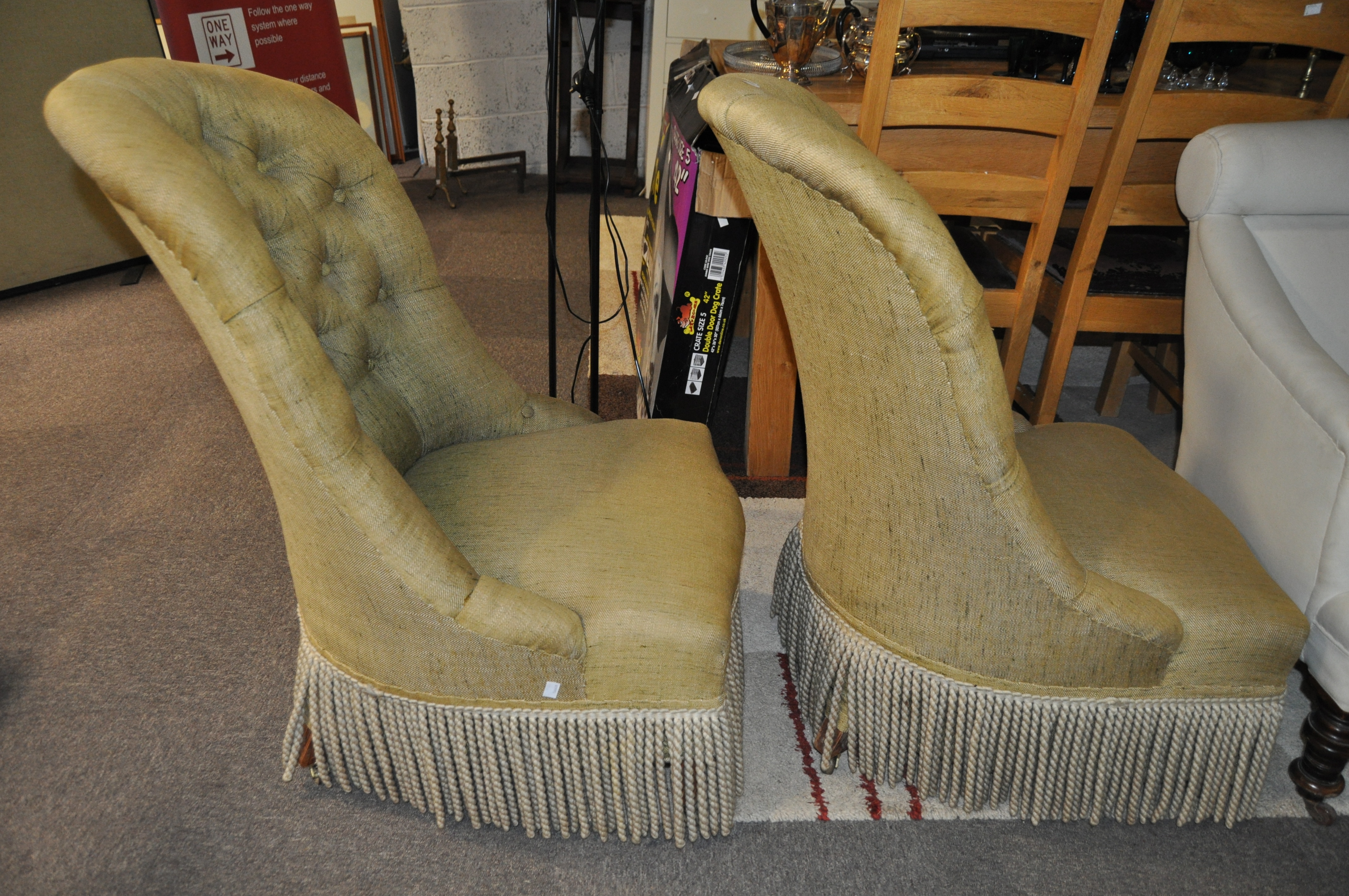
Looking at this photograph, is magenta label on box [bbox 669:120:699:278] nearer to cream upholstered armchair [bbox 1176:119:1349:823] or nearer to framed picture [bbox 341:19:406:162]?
cream upholstered armchair [bbox 1176:119:1349:823]

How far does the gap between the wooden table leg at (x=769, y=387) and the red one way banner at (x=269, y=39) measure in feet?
6.11

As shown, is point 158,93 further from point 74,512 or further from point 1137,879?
point 1137,879

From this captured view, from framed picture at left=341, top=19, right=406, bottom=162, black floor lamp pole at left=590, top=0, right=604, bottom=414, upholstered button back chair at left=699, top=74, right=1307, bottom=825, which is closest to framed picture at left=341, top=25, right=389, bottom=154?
framed picture at left=341, top=19, right=406, bottom=162

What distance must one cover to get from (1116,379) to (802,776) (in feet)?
5.27

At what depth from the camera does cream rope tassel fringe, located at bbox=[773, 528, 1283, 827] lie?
1.19 metres

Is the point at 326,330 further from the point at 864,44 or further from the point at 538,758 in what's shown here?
the point at 864,44

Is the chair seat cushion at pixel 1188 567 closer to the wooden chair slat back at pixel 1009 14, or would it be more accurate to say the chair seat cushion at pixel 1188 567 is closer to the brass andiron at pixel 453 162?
the wooden chair slat back at pixel 1009 14

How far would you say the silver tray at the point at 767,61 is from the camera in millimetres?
1907

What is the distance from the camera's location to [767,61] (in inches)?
76.3

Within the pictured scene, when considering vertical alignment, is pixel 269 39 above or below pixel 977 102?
below

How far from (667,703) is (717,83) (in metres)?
0.76

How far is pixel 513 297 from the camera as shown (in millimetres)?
2973

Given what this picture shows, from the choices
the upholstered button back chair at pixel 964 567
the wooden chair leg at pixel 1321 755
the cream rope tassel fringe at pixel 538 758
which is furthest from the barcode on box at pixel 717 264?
the wooden chair leg at pixel 1321 755

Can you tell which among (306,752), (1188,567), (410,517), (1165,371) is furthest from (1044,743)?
(1165,371)
